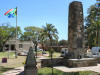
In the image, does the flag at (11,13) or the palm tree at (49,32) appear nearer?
the flag at (11,13)

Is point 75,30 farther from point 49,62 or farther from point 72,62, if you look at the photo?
point 49,62

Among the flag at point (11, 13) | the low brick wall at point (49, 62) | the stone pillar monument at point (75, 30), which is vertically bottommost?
the low brick wall at point (49, 62)

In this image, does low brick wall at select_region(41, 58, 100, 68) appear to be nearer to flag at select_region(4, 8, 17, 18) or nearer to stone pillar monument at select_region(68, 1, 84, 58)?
stone pillar monument at select_region(68, 1, 84, 58)

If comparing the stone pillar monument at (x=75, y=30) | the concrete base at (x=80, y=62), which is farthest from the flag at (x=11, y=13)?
the concrete base at (x=80, y=62)

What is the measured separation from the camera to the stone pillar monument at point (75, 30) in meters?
10.5

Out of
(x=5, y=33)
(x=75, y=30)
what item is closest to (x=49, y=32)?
(x=5, y=33)

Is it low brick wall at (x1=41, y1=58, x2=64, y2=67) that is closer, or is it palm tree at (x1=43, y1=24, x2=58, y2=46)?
low brick wall at (x1=41, y1=58, x2=64, y2=67)

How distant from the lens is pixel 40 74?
7.45 meters

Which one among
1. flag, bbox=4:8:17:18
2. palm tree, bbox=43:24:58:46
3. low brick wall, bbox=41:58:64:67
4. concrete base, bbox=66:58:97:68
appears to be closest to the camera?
concrete base, bbox=66:58:97:68

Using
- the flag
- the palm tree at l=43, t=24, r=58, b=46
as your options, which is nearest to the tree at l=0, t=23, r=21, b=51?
the palm tree at l=43, t=24, r=58, b=46

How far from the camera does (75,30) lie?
34.6 ft

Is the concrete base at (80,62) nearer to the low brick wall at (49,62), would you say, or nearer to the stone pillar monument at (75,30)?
the stone pillar monument at (75,30)

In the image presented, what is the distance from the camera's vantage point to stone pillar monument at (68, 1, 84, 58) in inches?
415

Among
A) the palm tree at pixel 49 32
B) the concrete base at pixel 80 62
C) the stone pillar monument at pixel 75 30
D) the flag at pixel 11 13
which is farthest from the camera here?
the palm tree at pixel 49 32
